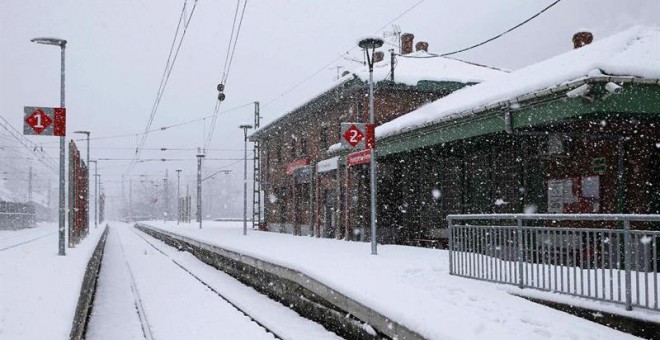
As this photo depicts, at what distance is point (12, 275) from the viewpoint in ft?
32.4

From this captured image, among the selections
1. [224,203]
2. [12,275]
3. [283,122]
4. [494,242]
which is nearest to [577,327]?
[494,242]

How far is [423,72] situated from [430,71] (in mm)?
637

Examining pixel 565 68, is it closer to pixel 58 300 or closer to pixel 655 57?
pixel 655 57

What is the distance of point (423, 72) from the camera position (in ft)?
72.8

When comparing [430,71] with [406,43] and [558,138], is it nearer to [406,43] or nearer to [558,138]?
[406,43]

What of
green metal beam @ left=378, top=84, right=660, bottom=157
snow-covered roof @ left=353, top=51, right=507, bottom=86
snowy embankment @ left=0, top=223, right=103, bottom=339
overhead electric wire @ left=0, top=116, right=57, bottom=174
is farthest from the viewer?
overhead electric wire @ left=0, top=116, right=57, bottom=174

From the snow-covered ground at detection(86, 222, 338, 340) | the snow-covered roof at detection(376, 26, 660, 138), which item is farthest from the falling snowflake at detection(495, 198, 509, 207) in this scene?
the snow-covered ground at detection(86, 222, 338, 340)

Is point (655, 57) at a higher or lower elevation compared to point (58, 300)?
higher

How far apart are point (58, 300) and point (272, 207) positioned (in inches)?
1030

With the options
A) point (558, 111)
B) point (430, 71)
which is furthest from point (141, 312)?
point (430, 71)

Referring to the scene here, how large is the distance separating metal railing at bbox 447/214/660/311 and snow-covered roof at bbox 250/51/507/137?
1191cm

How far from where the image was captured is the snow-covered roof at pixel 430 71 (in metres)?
20.8

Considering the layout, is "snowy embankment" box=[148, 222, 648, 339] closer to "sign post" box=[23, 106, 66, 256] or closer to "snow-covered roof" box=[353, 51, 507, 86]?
"sign post" box=[23, 106, 66, 256]

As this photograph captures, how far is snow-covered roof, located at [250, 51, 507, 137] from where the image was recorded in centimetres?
2064
